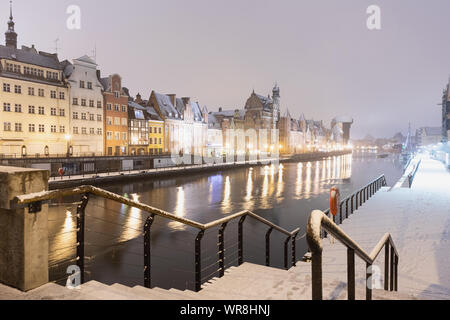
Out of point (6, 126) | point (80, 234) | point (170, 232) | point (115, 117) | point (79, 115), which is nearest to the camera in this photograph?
point (80, 234)

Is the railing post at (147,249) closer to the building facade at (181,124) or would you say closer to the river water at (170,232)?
the river water at (170,232)

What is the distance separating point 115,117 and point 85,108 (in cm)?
602

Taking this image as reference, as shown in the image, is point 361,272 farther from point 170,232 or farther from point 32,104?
point 32,104

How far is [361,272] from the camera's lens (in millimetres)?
→ 8523

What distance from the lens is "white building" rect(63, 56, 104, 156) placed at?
51281 millimetres

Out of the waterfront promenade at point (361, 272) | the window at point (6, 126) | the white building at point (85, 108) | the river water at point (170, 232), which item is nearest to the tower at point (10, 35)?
the white building at point (85, 108)

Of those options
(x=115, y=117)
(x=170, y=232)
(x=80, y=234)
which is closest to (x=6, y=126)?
(x=115, y=117)

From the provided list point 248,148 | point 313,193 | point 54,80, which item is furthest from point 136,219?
point 248,148

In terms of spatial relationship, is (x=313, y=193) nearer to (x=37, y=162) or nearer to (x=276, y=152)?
(x=37, y=162)

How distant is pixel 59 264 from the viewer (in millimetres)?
12836

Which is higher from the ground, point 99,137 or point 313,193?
point 99,137

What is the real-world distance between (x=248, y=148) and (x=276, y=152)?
1879 cm

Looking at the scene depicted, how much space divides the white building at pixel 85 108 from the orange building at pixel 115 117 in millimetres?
1146
